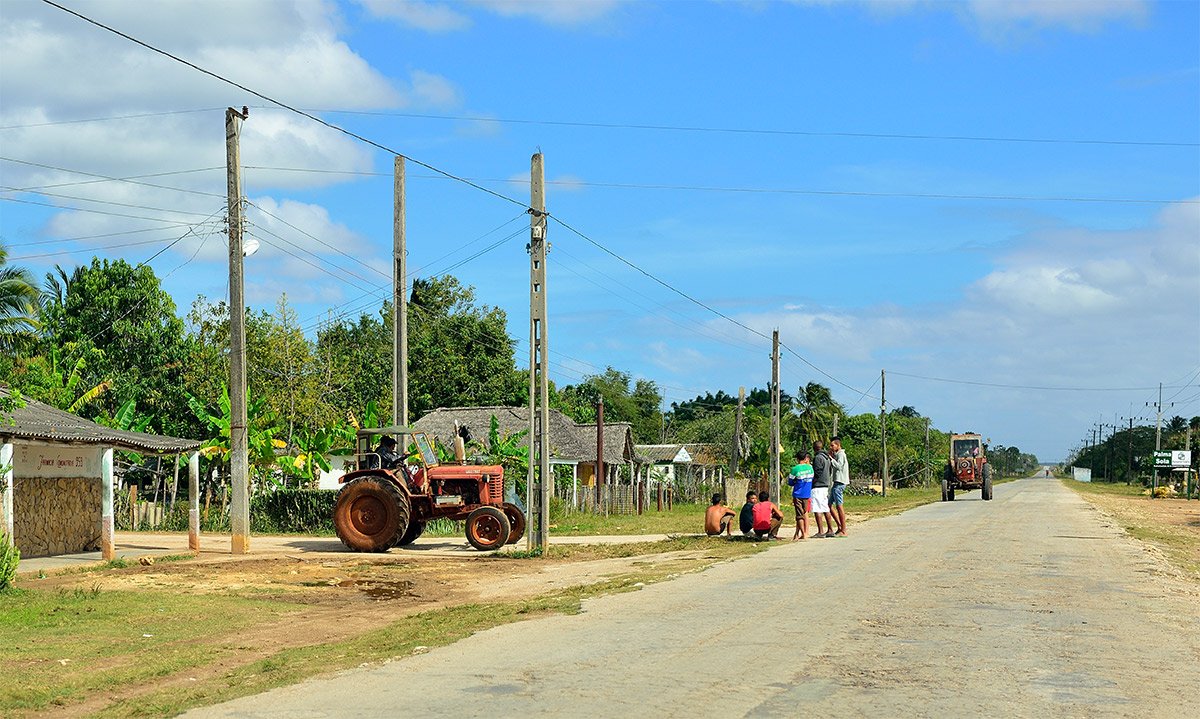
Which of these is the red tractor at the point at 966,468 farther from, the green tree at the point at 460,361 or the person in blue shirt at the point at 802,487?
the person in blue shirt at the point at 802,487

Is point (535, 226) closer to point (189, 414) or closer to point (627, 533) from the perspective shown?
point (627, 533)

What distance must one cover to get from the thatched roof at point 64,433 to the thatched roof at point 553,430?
82.1 ft

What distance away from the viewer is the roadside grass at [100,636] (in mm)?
9922

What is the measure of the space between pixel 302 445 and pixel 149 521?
15.9 feet

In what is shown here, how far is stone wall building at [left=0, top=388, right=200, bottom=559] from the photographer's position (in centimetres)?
2188

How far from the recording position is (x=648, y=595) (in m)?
15.0

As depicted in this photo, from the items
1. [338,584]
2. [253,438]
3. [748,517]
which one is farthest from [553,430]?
[338,584]

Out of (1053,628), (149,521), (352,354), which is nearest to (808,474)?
(1053,628)

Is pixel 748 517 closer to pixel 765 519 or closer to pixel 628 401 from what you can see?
pixel 765 519

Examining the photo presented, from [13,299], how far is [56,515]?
22.5 m

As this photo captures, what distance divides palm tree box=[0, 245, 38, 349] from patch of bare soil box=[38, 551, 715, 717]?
1013 inches

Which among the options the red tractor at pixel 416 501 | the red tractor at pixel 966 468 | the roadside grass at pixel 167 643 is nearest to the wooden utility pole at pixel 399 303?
the red tractor at pixel 416 501

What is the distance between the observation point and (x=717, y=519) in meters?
25.1

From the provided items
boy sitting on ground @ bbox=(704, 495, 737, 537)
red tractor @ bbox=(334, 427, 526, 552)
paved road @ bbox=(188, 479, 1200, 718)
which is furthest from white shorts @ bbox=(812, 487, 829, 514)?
paved road @ bbox=(188, 479, 1200, 718)
